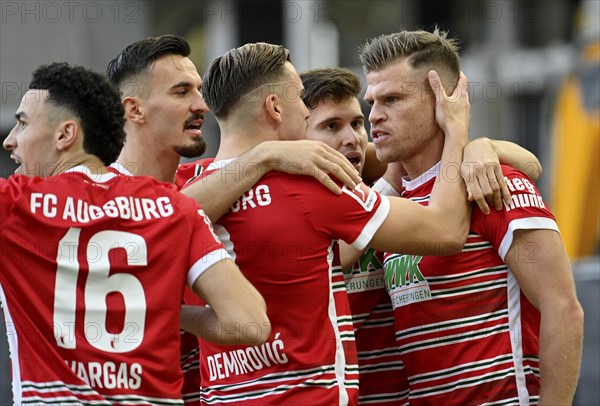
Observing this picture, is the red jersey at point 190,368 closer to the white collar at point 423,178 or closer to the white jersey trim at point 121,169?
the white jersey trim at point 121,169

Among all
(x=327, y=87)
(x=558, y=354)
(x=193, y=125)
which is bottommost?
(x=558, y=354)

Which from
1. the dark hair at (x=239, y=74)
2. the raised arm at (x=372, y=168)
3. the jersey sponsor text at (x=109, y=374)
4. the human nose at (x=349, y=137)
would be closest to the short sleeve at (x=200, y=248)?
the jersey sponsor text at (x=109, y=374)

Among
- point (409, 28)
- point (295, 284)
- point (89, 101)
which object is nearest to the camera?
point (89, 101)

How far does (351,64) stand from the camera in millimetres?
15281

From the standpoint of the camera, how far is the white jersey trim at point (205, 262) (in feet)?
12.4

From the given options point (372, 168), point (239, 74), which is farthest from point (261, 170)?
point (372, 168)

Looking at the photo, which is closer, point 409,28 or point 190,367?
point 190,367

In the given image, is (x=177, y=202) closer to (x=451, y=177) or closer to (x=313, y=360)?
(x=313, y=360)

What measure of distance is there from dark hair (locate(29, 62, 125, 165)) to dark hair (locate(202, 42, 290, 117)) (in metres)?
0.53

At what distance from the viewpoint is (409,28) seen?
1532 centimetres

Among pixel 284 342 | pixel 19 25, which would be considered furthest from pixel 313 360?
pixel 19 25

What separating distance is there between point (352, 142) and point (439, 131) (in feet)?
1.90

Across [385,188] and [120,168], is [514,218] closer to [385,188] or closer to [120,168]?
[385,188]

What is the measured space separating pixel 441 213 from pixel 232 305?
1122 millimetres
